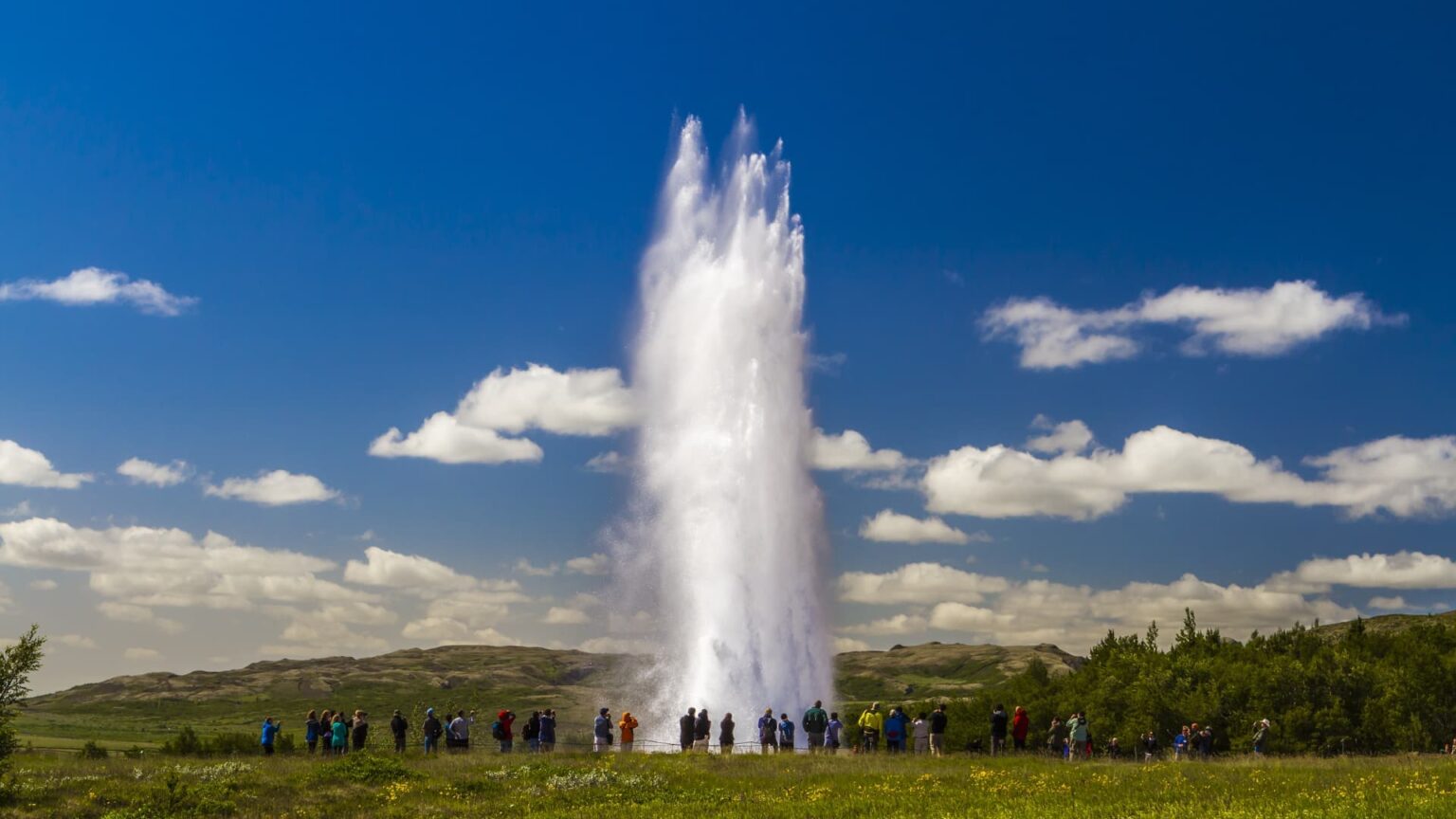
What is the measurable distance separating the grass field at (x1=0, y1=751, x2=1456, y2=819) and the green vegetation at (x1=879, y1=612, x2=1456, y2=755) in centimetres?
1790

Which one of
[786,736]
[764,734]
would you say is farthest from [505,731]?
[786,736]

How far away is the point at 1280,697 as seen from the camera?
5809 cm

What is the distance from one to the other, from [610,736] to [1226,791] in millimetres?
24181

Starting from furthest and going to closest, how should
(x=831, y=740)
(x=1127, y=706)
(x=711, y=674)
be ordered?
(x=1127, y=706) → (x=711, y=674) → (x=831, y=740)

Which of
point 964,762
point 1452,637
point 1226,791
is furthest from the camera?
point 1452,637

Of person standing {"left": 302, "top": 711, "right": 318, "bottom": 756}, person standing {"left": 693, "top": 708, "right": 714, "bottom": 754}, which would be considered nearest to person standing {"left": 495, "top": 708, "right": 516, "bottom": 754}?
person standing {"left": 693, "top": 708, "right": 714, "bottom": 754}

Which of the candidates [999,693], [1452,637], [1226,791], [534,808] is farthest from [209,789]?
[1452,637]

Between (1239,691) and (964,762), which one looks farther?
(1239,691)

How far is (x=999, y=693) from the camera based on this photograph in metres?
85.0

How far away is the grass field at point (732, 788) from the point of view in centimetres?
2325

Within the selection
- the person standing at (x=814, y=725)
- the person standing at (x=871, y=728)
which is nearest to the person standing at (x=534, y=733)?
the person standing at (x=814, y=725)

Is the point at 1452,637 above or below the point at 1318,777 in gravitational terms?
above

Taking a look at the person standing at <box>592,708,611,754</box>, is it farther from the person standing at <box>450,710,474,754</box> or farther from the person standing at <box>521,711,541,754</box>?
the person standing at <box>450,710,474,754</box>

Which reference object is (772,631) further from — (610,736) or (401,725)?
(401,725)
